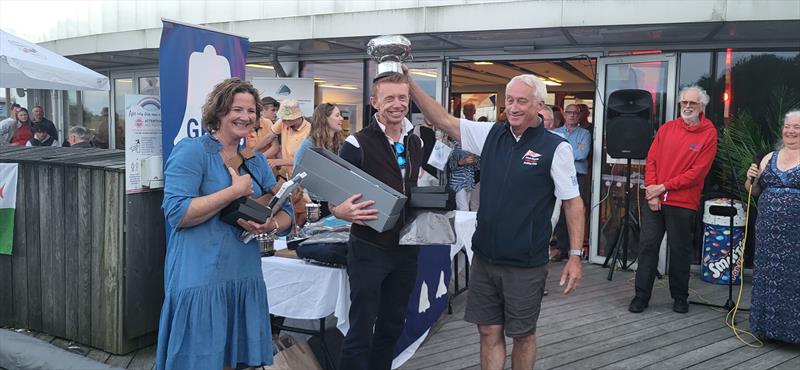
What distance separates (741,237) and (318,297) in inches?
181

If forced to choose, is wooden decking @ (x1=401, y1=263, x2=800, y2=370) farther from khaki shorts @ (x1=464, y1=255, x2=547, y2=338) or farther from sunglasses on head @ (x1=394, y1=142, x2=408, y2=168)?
sunglasses on head @ (x1=394, y1=142, x2=408, y2=168)

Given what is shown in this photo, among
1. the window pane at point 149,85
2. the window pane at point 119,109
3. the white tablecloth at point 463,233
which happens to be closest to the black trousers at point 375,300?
the white tablecloth at point 463,233

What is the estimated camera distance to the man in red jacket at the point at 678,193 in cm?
512

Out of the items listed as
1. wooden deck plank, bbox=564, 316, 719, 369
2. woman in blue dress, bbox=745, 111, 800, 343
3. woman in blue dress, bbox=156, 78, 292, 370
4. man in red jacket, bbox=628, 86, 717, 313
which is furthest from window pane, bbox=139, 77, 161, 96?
woman in blue dress, bbox=745, 111, 800, 343

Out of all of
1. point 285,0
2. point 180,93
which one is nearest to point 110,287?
point 180,93

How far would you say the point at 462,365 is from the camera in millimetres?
3961

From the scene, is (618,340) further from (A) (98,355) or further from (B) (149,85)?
(B) (149,85)

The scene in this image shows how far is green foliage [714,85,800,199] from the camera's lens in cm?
587

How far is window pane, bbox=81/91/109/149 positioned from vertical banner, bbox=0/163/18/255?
26.5 feet

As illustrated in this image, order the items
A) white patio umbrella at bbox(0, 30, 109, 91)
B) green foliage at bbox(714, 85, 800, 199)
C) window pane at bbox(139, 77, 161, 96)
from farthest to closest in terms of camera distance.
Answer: window pane at bbox(139, 77, 161, 96), green foliage at bbox(714, 85, 800, 199), white patio umbrella at bbox(0, 30, 109, 91)

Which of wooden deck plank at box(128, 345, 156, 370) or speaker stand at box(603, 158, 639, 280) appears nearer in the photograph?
wooden deck plank at box(128, 345, 156, 370)

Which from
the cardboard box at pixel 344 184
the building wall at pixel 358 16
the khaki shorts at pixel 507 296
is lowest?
the khaki shorts at pixel 507 296

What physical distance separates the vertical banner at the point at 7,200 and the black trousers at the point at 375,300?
2.69 metres

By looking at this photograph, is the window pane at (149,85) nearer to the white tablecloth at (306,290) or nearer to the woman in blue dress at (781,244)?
the white tablecloth at (306,290)
